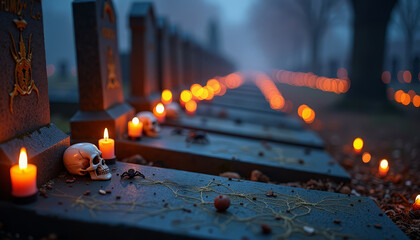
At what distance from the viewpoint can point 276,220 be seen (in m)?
2.86

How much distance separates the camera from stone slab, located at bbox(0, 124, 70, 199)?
277 centimetres

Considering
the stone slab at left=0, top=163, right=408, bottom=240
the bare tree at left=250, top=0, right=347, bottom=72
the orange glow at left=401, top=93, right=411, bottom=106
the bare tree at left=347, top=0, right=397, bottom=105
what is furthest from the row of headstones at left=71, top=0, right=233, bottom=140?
the bare tree at left=250, top=0, right=347, bottom=72

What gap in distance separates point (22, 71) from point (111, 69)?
2.24 metres

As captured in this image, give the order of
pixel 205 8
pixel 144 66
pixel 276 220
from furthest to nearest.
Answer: pixel 205 8 → pixel 144 66 → pixel 276 220

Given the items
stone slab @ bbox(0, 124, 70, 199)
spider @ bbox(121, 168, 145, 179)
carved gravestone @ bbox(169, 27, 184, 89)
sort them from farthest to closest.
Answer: carved gravestone @ bbox(169, 27, 184, 89) → spider @ bbox(121, 168, 145, 179) → stone slab @ bbox(0, 124, 70, 199)

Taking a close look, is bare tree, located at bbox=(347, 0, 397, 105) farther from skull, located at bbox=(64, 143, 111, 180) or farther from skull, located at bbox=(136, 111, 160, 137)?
skull, located at bbox=(64, 143, 111, 180)

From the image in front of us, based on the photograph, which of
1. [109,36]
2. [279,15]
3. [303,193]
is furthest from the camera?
[279,15]

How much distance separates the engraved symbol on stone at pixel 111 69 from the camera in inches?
207

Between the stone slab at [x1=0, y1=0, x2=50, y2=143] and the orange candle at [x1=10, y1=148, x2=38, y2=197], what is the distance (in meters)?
0.45

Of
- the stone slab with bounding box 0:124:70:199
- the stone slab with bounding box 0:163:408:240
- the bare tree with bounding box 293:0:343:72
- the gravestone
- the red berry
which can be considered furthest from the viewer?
the bare tree with bounding box 293:0:343:72

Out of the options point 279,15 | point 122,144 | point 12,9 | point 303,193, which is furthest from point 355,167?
point 279,15

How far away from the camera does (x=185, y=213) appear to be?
2846 mm

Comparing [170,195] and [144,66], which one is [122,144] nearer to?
[170,195]

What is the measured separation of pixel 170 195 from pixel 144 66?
443 centimetres
